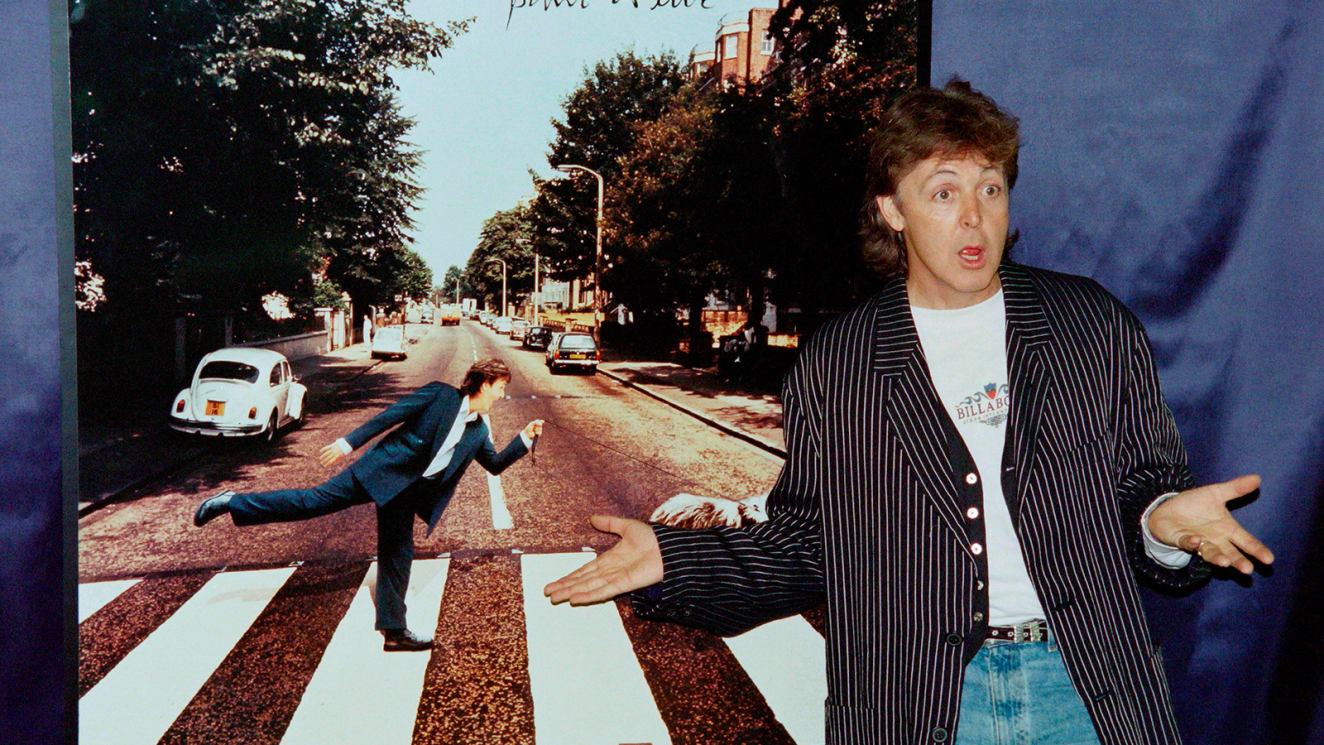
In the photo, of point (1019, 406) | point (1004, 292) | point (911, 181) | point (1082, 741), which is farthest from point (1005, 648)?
point (911, 181)

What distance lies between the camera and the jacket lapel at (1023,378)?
176 cm

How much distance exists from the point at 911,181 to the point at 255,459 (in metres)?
2.89

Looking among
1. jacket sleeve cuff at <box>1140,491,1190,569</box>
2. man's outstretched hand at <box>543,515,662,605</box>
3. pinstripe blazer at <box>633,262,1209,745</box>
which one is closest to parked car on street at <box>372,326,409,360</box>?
man's outstretched hand at <box>543,515,662,605</box>

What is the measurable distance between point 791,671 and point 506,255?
8.27 feet

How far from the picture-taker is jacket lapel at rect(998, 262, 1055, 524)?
5.78 feet

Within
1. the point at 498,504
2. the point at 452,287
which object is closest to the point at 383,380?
the point at 452,287

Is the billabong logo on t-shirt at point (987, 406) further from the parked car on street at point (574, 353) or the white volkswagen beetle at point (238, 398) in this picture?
the white volkswagen beetle at point (238, 398)

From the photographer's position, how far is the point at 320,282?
3.67 meters

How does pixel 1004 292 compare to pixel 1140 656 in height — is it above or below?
above

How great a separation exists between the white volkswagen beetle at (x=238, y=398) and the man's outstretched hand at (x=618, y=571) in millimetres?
2070

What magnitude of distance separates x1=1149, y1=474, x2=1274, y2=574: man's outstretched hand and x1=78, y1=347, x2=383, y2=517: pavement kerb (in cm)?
294

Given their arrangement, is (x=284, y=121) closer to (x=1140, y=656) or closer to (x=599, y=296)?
(x=599, y=296)

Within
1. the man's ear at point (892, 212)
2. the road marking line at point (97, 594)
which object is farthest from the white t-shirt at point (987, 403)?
the road marking line at point (97, 594)

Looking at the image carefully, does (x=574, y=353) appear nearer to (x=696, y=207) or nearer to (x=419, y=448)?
(x=419, y=448)
